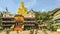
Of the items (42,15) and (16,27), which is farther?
(42,15)

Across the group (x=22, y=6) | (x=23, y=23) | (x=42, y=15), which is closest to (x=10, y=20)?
(x=23, y=23)

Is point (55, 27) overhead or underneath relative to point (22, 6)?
underneath

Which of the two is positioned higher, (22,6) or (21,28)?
(22,6)

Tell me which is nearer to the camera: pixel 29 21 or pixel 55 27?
pixel 29 21

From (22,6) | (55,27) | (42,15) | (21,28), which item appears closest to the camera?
(21,28)

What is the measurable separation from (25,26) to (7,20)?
263 cm

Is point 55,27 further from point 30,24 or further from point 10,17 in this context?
point 10,17

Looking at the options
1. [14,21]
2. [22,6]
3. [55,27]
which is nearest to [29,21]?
[14,21]

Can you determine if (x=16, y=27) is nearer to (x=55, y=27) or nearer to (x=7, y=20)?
(x=7, y=20)

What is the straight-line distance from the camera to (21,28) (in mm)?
22844

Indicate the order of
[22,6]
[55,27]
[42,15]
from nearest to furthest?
[55,27] < [22,6] < [42,15]

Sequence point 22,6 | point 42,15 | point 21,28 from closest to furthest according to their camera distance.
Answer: point 21,28, point 22,6, point 42,15

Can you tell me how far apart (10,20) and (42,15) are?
12.8 m

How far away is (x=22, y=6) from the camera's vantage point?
32875mm
